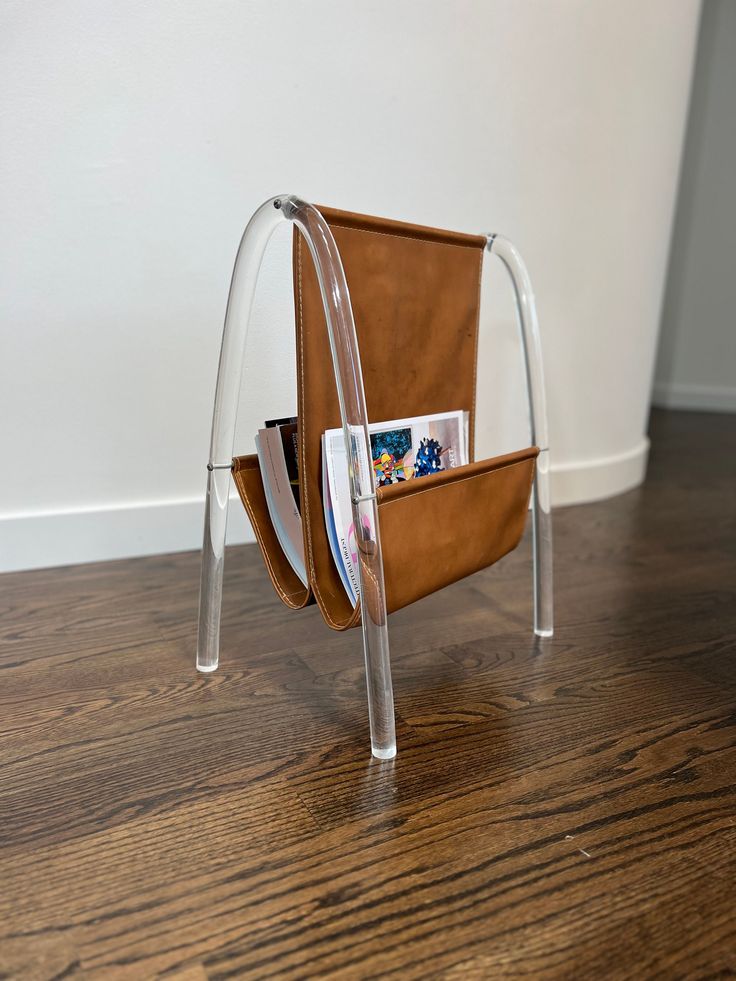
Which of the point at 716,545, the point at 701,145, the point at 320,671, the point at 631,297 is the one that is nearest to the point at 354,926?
the point at 320,671

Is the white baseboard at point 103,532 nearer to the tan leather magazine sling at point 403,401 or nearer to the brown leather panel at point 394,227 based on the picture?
the tan leather magazine sling at point 403,401

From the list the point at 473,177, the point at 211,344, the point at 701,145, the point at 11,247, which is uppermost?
the point at 701,145

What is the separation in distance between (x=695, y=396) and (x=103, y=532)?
3.08m

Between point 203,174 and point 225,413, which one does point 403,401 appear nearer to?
point 225,413

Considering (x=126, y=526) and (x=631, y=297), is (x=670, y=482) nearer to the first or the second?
(x=631, y=297)

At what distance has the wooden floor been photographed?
71 centimetres

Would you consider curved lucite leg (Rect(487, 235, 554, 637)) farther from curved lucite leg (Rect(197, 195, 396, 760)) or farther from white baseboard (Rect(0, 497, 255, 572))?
white baseboard (Rect(0, 497, 255, 572))

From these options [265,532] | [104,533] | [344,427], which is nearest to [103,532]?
[104,533]

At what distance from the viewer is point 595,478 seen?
7.18 ft

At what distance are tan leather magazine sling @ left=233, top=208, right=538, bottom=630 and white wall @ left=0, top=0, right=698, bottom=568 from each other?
0.61 metres

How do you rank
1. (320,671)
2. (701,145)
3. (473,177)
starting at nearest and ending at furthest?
(320,671) < (473,177) < (701,145)

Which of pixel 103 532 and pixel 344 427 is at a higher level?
pixel 344 427

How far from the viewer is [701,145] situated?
3557 mm

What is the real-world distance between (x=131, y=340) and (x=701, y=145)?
302 cm
